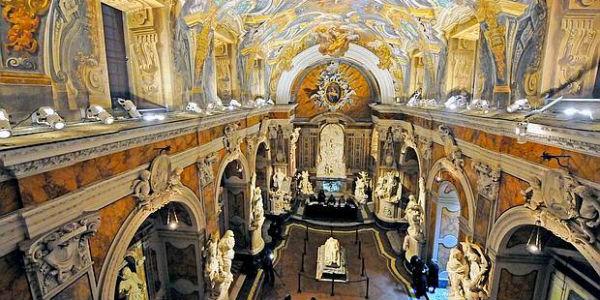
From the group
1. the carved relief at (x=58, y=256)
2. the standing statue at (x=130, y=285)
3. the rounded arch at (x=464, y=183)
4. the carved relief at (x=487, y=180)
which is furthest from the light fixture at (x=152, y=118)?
the rounded arch at (x=464, y=183)

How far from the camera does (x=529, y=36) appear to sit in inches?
247

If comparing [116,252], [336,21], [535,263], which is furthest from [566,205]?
[336,21]

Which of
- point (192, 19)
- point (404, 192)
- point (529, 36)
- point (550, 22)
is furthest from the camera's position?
point (404, 192)

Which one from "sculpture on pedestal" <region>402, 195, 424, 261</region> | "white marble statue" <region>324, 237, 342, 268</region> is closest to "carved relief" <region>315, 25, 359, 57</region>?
"sculpture on pedestal" <region>402, 195, 424, 261</region>

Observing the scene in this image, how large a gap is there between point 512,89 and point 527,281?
14.2 feet

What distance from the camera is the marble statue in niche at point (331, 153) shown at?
20391 mm

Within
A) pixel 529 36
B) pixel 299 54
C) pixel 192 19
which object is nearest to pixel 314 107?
pixel 299 54

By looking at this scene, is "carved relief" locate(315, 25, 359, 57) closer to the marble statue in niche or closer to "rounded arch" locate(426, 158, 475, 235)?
the marble statue in niche

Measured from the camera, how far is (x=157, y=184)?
599 centimetres

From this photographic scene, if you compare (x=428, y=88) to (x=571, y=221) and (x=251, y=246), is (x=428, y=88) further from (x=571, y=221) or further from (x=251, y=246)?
(x=251, y=246)

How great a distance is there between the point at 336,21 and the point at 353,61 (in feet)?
16.7

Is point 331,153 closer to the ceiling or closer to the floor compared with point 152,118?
closer to the floor

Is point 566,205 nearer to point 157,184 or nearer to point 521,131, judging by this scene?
point 521,131

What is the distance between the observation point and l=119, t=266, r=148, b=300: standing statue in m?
6.91
